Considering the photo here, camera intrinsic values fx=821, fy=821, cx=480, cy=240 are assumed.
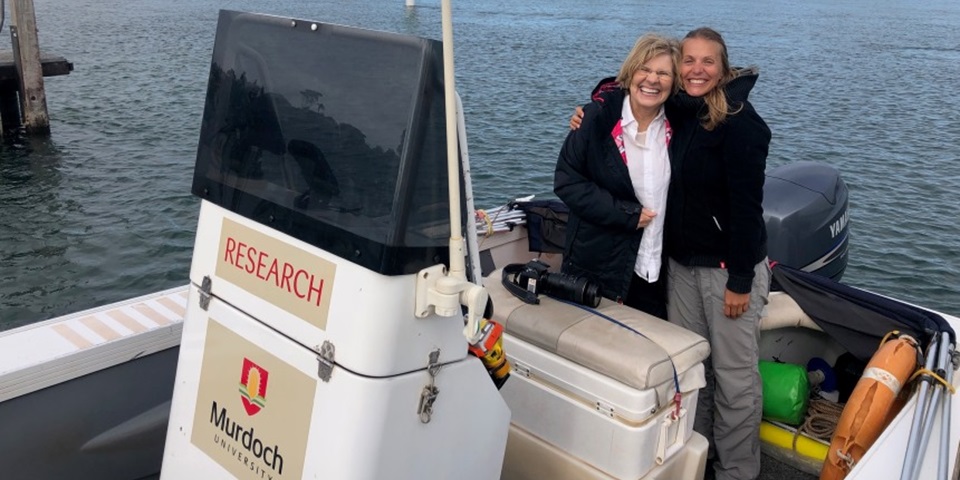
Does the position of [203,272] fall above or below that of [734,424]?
above

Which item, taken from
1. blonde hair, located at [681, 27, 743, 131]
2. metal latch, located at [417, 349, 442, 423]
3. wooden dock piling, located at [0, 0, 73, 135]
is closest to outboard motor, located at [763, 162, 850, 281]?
blonde hair, located at [681, 27, 743, 131]

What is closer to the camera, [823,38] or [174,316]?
[174,316]

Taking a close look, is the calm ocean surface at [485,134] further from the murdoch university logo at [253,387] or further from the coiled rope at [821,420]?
the murdoch university logo at [253,387]

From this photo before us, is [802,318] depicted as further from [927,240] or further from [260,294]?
[927,240]

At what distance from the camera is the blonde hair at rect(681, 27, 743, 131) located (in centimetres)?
266

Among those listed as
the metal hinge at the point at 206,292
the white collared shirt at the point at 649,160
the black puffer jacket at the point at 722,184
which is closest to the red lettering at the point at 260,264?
the metal hinge at the point at 206,292

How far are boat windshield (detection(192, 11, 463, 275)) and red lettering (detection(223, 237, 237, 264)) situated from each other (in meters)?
0.09

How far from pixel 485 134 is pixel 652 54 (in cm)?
1194

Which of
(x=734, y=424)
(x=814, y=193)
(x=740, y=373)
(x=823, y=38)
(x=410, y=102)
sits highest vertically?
(x=823, y=38)

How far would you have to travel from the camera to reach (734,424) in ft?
9.95

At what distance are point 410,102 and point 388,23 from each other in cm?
2983

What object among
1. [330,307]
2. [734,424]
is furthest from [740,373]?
A: [330,307]

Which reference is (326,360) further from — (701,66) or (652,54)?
(701,66)

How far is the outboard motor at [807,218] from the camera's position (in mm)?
4559
